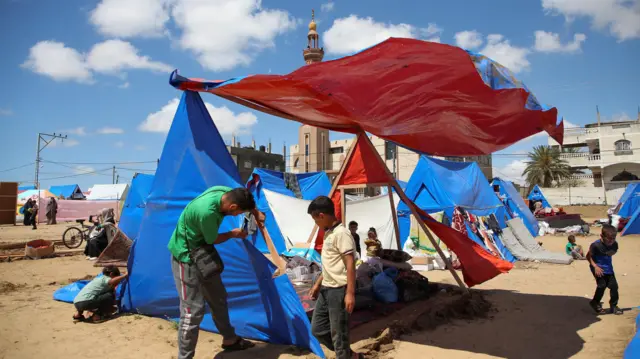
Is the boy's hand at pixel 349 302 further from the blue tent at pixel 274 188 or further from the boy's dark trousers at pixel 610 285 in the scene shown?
the blue tent at pixel 274 188

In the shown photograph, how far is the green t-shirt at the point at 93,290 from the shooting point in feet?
14.0

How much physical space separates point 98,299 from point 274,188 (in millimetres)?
7185

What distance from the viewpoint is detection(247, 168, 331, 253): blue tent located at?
10.4 metres

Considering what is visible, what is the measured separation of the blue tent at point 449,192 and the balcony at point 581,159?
2970 cm

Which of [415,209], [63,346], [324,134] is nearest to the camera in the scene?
[63,346]

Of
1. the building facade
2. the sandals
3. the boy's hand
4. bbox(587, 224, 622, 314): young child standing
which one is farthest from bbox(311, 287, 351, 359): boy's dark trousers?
the building facade

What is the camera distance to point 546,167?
35312 millimetres

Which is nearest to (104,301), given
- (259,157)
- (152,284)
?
(152,284)

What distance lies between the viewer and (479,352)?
12.0 ft

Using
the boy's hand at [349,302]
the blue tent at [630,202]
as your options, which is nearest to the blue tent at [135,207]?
the boy's hand at [349,302]

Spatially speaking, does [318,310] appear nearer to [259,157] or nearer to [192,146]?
[192,146]

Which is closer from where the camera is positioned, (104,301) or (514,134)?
(104,301)

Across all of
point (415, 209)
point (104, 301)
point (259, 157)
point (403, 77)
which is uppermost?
point (259, 157)

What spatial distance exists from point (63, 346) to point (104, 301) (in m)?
0.77
